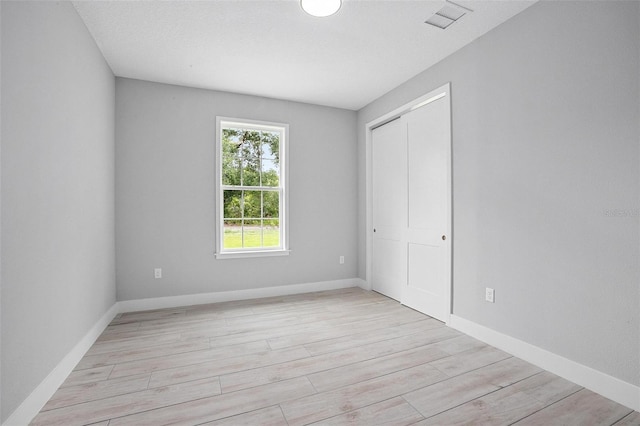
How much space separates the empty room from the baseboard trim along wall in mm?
21

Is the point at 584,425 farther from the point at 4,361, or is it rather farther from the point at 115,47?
the point at 115,47

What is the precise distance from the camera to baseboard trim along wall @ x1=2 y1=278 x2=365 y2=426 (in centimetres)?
166

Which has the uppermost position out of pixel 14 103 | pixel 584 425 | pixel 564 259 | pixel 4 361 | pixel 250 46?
pixel 250 46

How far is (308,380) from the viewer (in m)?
2.11

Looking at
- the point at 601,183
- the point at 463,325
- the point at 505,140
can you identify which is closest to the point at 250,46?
the point at 505,140

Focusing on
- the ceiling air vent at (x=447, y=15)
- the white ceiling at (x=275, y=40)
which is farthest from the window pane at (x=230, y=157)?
the ceiling air vent at (x=447, y=15)

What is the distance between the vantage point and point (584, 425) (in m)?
1.67

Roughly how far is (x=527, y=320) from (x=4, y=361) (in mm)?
3228

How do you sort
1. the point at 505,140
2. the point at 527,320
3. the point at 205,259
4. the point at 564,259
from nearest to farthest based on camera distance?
the point at 564,259, the point at 527,320, the point at 505,140, the point at 205,259

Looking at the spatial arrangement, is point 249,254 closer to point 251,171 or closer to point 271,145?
point 251,171

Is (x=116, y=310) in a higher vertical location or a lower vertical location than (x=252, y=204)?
lower

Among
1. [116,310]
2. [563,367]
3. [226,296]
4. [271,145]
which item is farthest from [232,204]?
[563,367]

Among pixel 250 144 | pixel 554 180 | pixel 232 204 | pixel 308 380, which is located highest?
pixel 250 144

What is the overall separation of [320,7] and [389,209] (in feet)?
8.39
